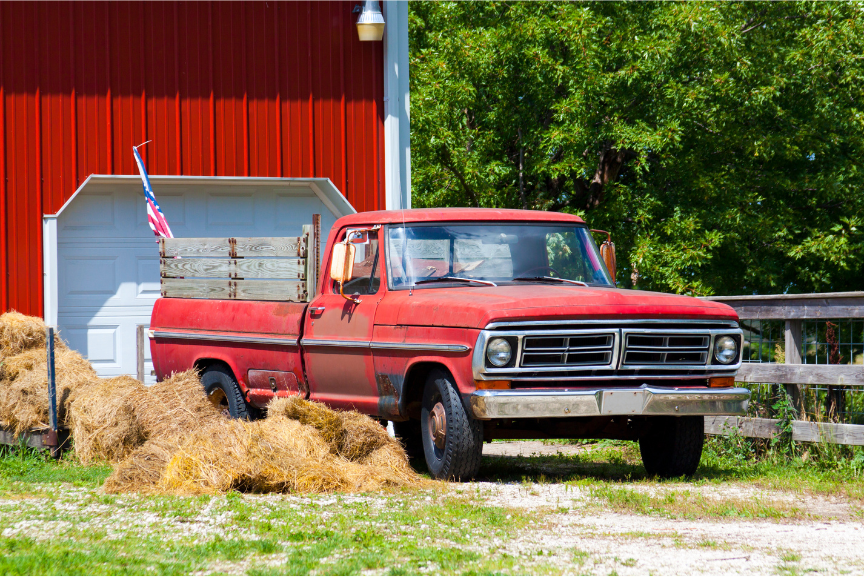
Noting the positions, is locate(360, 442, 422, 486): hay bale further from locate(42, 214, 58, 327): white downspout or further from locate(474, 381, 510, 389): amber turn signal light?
locate(42, 214, 58, 327): white downspout

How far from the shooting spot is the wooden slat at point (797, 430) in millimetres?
7934

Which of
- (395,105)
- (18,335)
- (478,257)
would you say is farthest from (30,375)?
(395,105)

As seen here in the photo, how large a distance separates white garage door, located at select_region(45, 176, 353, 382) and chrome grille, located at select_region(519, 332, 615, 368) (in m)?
7.33

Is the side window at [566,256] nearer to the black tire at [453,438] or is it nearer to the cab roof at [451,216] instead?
the cab roof at [451,216]

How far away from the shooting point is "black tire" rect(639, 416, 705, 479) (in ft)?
25.4

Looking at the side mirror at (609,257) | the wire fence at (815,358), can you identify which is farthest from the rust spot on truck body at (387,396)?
the wire fence at (815,358)

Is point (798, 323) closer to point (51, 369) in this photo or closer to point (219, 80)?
point (51, 369)

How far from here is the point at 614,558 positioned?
483cm

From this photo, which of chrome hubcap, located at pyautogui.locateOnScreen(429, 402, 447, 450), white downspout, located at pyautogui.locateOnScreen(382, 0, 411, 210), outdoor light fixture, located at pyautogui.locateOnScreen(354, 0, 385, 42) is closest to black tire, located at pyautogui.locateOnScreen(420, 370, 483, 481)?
chrome hubcap, located at pyautogui.locateOnScreen(429, 402, 447, 450)

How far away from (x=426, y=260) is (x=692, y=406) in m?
2.26

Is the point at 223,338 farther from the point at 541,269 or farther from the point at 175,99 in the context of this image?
the point at 175,99

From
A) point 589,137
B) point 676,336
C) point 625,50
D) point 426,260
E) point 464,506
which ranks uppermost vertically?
point 625,50

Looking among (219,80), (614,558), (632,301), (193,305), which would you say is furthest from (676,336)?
(219,80)

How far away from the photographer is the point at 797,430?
27.7 ft
